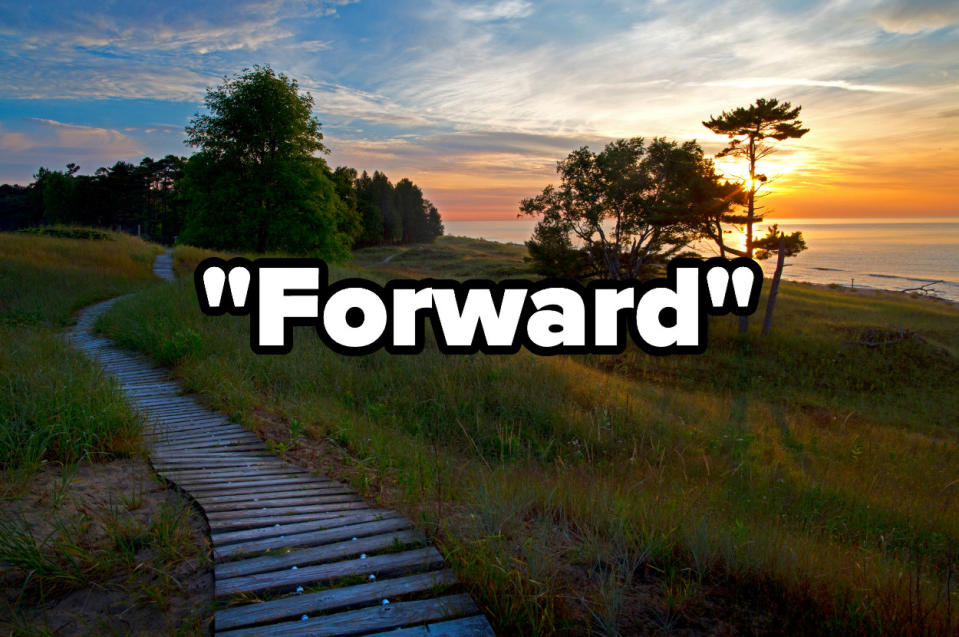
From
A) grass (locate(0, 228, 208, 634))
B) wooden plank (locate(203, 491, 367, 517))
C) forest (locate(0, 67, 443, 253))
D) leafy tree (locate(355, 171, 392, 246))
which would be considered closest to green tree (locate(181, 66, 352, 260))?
forest (locate(0, 67, 443, 253))

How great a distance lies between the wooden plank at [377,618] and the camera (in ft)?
8.11

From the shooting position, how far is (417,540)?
3316 millimetres

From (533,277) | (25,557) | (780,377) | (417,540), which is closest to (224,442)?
(25,557)

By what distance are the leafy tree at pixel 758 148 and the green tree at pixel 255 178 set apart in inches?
948

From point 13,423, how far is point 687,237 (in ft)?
124

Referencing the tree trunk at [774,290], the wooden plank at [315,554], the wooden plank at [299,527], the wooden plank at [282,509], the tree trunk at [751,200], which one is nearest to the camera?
the wooden plank at [315,554]

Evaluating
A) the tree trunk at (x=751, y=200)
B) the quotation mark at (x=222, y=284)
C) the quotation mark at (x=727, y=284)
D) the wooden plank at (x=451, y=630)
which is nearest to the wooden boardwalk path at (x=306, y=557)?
the wooden plank at (x=451, y=630)

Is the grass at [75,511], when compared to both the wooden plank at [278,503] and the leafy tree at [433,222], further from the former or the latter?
the leafy tree at [433,222]

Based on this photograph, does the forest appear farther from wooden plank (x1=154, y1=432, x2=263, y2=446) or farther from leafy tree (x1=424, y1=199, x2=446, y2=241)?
leafy tree (x1=424, y1=199, x2=446, y2=241)

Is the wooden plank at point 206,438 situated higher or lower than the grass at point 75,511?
lower

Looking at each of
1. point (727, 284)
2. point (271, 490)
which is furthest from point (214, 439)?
point (727, 284)

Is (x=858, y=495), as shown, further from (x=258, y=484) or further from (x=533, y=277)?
(x=533, y=277)

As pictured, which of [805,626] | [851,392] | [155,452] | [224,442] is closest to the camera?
[805,626]

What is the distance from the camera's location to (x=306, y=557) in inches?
122
